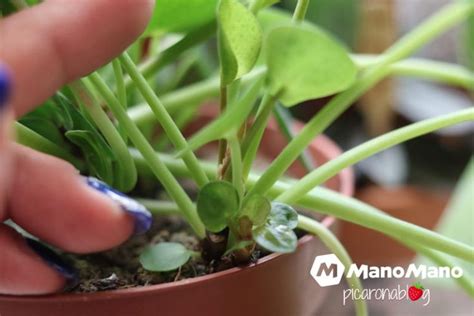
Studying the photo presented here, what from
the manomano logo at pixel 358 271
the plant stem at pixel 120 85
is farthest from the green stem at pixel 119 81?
the manomano logo at pixel 358 271

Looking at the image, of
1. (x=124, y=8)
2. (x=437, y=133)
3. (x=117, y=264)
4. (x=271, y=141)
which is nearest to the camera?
(x=124, y=8)

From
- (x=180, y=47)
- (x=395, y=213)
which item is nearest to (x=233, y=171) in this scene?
(x=180, y=47)

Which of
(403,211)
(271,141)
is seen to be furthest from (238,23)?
(403,211)

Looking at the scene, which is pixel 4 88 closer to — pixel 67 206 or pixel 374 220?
pixel 67 206

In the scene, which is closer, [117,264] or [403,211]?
[117,264]

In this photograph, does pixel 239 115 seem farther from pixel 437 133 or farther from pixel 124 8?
pixel 437 133

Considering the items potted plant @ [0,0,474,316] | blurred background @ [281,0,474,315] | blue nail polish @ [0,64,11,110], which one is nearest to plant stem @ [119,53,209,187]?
potted plant @ [0,0,474,316]
